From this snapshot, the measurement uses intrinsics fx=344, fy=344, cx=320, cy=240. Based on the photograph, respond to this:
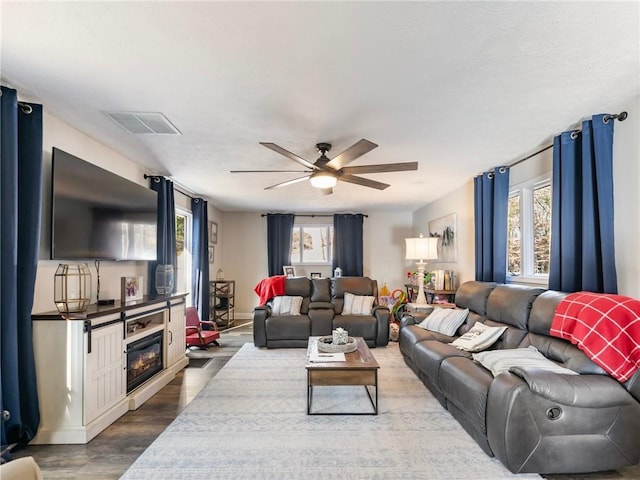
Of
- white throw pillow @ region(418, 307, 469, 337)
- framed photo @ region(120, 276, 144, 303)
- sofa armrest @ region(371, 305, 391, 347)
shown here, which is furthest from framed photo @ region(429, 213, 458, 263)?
framed photo @ region(120, 276, 144, 303)

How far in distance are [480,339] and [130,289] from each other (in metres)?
3.24

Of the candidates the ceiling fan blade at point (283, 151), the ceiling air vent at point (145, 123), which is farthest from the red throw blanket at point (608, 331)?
the ceiling air vent at point (145, 123)

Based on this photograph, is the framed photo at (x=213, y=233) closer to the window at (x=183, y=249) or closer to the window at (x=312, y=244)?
the window at (x=183, y=249)

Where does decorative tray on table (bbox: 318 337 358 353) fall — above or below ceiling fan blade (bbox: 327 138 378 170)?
below

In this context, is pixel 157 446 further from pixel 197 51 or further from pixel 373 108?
pixel 373 108

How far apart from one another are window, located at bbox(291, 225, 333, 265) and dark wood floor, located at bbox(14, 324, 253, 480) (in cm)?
439

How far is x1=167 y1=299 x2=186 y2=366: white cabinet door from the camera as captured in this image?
3785 mm

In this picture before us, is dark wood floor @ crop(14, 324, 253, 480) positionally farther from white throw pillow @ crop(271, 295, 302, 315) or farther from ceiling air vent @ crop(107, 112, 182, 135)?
ceiling air vent @ crop(107, 112, 182, 135)

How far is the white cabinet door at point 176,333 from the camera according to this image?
3785 mm

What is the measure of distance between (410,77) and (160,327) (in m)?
3.31

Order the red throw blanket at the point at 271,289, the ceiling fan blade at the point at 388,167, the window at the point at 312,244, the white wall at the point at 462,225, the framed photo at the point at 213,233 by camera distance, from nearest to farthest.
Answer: the ceiling fan blade at the point at 388,167 < the white wall at the point at 462,225 < the red throw blanket at the point at 271,289 < the framed photo at the point at 213,233 < the window at the point at 312,244

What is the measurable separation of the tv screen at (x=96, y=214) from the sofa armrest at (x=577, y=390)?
3.40m

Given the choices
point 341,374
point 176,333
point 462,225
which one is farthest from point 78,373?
point 462,225

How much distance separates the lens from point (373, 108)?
8.38 feet
